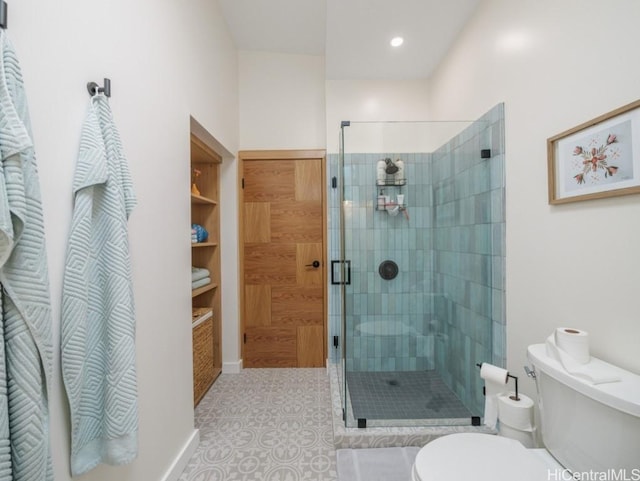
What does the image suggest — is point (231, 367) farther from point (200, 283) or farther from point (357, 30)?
point (357, 30)

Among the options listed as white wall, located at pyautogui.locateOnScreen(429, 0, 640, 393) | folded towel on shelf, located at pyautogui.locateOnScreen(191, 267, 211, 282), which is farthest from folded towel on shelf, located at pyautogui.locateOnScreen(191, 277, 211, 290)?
white wall, located at pyautogui.locateOnScreen(429, 0, 640, 393)

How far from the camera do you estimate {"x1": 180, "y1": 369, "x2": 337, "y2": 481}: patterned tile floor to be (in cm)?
155

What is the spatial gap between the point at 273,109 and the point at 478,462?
110 inches

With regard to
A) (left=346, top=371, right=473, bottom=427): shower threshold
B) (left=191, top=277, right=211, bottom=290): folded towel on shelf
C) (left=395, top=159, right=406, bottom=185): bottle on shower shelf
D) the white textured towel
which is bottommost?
(left=346, top=371, right=473, bottom=427): shower threshold

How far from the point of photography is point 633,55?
3.07ft

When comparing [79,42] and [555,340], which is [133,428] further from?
[555,340]

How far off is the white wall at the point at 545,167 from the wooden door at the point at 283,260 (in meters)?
1.52

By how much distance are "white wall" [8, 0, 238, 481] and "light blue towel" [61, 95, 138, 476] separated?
0.15 feet

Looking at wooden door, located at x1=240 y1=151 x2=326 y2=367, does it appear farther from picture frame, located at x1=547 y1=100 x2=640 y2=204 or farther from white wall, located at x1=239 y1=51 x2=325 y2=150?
picture frame, located at x1=547 y1=100 x2=640 y2=204

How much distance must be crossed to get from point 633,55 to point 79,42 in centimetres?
170

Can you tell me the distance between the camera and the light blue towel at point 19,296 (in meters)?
0.63

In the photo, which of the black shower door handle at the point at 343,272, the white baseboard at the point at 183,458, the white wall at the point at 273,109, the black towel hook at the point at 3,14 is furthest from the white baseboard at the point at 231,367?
the black towel hook at the point at 3,14

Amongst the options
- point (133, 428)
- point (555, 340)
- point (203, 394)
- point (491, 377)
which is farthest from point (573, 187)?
point (203, 394)

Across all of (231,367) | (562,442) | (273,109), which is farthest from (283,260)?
(562,442)
